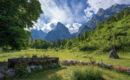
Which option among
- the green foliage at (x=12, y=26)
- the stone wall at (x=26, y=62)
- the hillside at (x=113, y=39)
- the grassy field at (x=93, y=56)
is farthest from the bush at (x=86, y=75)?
the hillside at (x=113, y=39)

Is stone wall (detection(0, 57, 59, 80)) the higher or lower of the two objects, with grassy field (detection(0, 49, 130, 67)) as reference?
higher

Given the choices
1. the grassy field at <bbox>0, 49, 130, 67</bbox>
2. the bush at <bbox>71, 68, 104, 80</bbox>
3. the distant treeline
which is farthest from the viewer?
the distant treeline

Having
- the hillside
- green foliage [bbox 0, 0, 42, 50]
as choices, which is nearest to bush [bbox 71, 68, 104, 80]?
green foliage [bbox 0, 0, 42, 50]

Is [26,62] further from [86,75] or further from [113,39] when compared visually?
[113,39]

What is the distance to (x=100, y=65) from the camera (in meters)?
9.05

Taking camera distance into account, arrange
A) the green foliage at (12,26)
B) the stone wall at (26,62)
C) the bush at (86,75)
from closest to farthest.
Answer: the bush at (86,75) → the stone wall at (26,62) → the green foliage at (12,26)

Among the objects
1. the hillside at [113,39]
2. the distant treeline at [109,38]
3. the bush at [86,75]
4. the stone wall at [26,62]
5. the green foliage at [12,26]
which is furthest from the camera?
the distant treeline at [109,38]

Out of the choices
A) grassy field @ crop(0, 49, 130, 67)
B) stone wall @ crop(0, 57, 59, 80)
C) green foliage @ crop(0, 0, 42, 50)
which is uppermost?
green foliage @ crop(0, 0, 42, 50)

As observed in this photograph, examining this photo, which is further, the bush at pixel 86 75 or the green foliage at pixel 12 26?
the green foliage at pixel 12 26

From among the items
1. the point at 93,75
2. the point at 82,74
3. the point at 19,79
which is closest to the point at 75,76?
the point at 82,74

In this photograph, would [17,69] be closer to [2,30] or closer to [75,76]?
[2,30]

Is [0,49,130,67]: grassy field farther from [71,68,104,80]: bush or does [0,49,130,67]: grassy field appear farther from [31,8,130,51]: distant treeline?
[71,68,104,80]: bush

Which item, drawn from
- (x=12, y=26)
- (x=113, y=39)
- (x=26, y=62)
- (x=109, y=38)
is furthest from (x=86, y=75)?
(x=109, y=38)

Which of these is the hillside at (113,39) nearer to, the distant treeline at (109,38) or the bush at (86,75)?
the distant treeline at (109,38)
